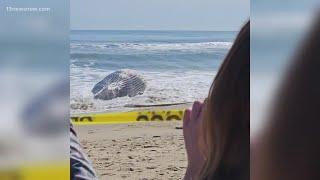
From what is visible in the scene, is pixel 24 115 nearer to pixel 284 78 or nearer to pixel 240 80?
pixel 240 80

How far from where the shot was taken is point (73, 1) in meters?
2.62

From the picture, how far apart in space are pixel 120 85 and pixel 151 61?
17 centimetres

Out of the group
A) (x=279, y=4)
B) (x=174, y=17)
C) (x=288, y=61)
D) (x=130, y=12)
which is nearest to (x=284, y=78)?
(x=288, y=61)

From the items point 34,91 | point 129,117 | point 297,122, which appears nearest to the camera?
point 34,91

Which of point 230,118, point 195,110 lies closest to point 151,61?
point 195,110

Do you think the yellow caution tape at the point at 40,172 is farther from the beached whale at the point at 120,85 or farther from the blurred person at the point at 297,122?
the blurred person at the point at 297,122

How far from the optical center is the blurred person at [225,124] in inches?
107

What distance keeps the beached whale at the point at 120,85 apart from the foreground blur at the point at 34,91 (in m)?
0.14

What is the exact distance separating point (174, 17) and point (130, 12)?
0.19 metres

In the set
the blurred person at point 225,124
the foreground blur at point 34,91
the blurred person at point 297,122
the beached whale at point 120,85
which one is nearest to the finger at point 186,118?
the blurred person at point 225,124

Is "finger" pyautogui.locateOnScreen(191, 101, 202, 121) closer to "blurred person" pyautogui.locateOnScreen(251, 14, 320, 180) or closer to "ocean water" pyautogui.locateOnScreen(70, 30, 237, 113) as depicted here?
"ocean water" pyautogui.locateOnScreen(70, 30, 237, 113)

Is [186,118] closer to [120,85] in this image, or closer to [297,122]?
[120,85]

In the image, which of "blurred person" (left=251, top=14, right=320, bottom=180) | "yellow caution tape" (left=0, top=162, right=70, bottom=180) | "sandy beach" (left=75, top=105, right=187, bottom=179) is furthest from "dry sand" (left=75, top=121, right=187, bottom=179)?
"blurred person" (left=251, top=14, right=320, bottom=180)

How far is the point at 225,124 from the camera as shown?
2.77 m
